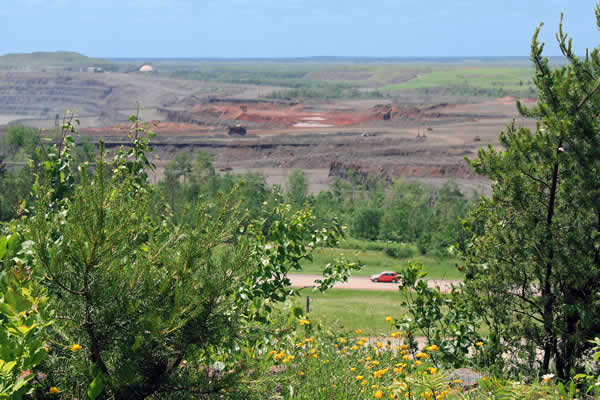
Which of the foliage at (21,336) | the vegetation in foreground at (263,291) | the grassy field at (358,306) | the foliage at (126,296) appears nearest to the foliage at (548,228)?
the vegetation in foreground at (263,291)

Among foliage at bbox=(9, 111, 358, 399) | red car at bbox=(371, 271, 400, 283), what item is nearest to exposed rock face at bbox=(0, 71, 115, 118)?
red car at bbox=(371, 271, 400, 283)

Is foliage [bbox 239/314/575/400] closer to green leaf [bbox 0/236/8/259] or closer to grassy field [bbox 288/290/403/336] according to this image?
green leaf [bbox 0/236/8/259]

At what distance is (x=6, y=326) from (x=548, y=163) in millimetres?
6444

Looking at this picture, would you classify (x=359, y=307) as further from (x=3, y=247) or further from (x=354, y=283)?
(x=3, y=247)

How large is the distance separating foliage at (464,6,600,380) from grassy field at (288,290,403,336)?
44.7ft

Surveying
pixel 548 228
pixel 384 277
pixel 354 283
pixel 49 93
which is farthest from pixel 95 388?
pixel 49 93

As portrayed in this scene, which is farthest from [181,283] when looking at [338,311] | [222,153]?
[222,153]

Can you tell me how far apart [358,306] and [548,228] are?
64.6 feet

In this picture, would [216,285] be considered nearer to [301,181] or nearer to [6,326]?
[6,326]

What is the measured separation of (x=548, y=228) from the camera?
7008mm

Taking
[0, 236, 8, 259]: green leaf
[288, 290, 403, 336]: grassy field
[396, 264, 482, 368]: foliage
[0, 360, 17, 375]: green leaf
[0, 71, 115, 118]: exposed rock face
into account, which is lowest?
[288, 290, 403, 336]: grassy field

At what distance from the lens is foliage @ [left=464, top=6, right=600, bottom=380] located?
22.4ft

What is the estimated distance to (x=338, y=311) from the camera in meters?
24.6

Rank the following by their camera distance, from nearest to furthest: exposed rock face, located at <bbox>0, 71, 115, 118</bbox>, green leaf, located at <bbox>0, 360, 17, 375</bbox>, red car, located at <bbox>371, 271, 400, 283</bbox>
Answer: green leaf, located at <bbox>0, 360, 17, 375</bbox>, red car, located at <bbox>371, 271, 400, 283</bbox>, exposed rock face, located at <bbox>0, 71, 115, 118</bbox>
